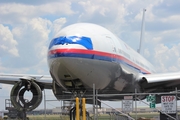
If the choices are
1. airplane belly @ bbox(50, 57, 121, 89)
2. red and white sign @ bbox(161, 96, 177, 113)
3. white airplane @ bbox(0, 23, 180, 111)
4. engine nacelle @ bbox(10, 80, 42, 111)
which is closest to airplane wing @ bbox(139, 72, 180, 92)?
white airplane @ bbox(0, 23, 180, 111)

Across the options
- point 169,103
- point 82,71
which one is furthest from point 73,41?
point 169,103

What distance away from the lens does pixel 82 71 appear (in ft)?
60.5

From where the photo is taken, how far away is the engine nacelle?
23.3 m

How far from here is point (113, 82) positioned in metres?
21.2

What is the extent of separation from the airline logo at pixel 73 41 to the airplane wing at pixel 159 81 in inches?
248

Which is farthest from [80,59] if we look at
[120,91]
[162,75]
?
[162,75]

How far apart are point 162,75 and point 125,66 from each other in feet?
10.9

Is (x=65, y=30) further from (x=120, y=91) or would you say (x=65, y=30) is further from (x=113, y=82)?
(x=120, y=91)

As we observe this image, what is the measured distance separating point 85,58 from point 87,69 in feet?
1.87

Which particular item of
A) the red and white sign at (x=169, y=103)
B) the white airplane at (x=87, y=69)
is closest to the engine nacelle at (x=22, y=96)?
the white airplane at (x=87, y=69)

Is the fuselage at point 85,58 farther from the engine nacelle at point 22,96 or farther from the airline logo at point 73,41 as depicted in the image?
the engine nacelle at point 22,96

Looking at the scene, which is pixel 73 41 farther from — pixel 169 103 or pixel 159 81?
pixel 159 81

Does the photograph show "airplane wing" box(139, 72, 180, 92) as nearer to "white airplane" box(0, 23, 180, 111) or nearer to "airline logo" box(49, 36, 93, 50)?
"white airplane" box(0, 23, 180, 111)

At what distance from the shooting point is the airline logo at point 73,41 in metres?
18.3
